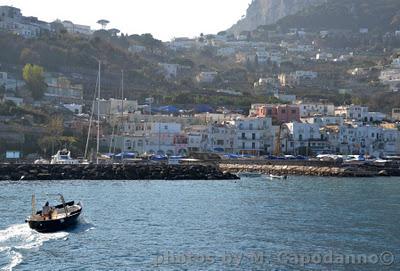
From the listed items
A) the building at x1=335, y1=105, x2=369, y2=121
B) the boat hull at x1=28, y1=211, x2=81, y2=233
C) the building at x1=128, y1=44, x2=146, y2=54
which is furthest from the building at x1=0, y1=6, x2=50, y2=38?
the boat hull at x1=28, y1=211, x2=81, y2=233

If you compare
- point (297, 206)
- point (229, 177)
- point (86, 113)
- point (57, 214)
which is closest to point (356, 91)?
point (86, 113)

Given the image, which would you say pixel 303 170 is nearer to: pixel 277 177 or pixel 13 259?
pixel 277 177

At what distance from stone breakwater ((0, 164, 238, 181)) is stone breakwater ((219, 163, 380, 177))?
7.66m

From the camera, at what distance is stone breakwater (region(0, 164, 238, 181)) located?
64.6 meters

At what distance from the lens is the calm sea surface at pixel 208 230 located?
93.9 feet

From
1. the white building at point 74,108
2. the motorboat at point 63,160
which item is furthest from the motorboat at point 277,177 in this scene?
the white building at point 74,108

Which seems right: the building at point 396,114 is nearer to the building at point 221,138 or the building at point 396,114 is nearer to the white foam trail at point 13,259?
the building at point 221,138

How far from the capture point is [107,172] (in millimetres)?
66812

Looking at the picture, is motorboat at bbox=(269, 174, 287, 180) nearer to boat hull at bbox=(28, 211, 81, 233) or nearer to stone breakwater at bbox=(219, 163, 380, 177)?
stone breakwater at bbox=(219, 163, 380, 177)

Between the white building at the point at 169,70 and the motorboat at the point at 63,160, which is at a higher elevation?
the white building at the point at 169,70

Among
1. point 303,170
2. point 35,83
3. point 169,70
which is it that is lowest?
point 303,170

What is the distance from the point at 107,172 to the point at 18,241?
114 feet

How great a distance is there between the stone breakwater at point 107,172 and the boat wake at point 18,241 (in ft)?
95.0

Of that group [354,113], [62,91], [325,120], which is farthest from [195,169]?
[354,113]
